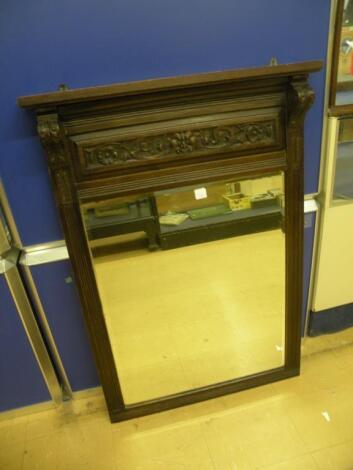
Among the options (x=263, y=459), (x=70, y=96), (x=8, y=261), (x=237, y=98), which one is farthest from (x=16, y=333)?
(x=237, y=98)

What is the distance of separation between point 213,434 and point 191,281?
62 centimetres

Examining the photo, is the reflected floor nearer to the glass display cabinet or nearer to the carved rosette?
the glass display cabinet

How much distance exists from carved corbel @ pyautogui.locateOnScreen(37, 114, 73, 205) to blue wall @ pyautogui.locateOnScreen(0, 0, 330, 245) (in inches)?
3.6

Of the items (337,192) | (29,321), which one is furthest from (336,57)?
(29,321)

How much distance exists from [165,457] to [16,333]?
29.3 inches

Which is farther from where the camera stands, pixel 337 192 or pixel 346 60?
pixel 337 192

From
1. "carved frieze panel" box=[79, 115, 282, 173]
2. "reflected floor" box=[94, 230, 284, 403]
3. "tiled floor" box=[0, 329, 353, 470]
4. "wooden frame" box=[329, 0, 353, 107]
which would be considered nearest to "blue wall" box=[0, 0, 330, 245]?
"wooden frame" box=[329, 0, 353, 107]

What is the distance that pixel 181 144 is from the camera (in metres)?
1.02

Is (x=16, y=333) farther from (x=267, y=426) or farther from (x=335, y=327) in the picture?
(x=335, y=327)

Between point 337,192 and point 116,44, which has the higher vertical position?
point 116,44

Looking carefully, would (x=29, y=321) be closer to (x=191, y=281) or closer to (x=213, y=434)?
(x=191, y=281)

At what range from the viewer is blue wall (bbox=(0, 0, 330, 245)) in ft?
2.91

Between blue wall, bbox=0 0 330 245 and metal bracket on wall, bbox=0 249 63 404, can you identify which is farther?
metal bracket on wall, bbox=0 249 63 404

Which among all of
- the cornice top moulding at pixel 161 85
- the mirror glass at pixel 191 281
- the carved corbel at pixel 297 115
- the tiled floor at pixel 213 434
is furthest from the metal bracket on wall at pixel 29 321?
the carved corbel at pixel 297 115
